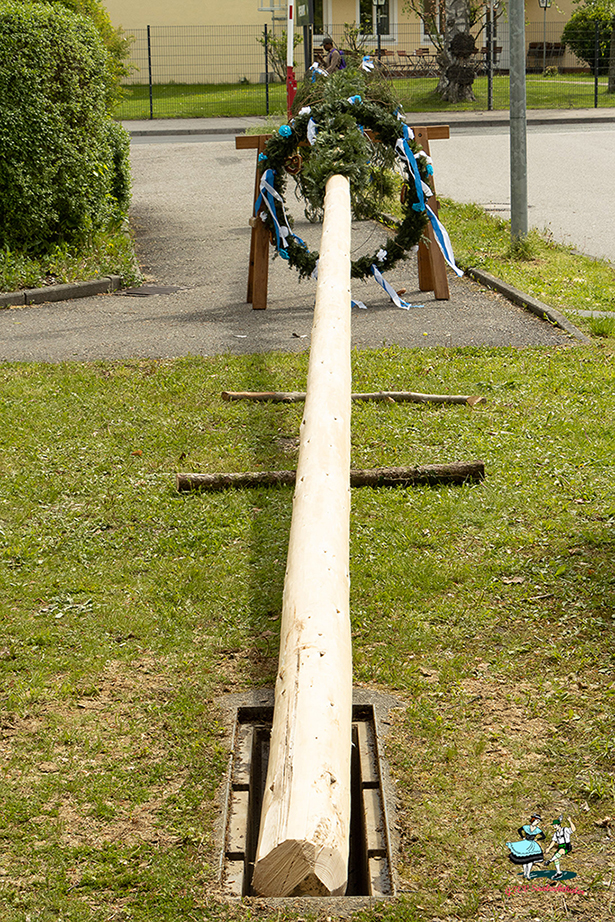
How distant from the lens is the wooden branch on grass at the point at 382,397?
5.77 meters

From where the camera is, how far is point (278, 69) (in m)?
33.5

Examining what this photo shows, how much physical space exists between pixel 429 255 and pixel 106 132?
13.8 ft

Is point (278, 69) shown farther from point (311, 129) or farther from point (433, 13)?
point (311, 129)

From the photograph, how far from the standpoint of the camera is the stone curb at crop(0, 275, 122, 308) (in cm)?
914

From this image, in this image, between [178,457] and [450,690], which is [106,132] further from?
[450,690]

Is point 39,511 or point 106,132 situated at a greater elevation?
point 106,132

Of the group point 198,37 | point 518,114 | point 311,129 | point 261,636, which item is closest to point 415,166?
point 311,129

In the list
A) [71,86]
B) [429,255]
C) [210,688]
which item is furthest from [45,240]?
[210,688]

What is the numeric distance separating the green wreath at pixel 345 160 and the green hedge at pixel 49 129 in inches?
102

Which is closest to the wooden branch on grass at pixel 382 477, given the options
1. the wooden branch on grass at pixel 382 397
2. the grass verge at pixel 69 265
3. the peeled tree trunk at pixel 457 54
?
the wooden branch on grass at pixel 382 397

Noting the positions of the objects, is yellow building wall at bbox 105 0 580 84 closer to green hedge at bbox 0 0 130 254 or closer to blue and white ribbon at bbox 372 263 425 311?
green hedge at bbox 0 0 130 254

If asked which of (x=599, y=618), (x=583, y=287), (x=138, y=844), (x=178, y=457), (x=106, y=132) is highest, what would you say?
(x=106, y=132)

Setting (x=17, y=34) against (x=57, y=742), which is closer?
(x=57, y=742)

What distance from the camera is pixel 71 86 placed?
32.6 feet
